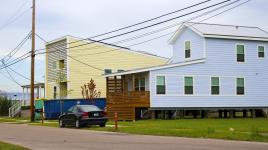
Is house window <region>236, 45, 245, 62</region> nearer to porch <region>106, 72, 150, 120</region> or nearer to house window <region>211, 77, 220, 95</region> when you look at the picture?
house window <region>211, 77, 220, 95</region>

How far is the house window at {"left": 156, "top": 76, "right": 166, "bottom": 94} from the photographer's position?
3872 cm

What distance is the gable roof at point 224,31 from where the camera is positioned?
1601 inches

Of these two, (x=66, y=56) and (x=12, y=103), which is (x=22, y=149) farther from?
(x=12, y=103)

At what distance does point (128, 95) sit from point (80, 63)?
52.1 ft

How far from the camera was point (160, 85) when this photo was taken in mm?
38844

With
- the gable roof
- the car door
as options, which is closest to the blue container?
the gable roof

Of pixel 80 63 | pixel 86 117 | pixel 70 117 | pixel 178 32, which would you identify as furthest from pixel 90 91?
pixel 86 117

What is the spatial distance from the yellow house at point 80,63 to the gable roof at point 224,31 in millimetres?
12543

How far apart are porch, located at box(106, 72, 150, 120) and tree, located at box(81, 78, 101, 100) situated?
6557mm

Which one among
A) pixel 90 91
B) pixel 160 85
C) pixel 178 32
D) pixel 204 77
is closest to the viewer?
pixel 160 85

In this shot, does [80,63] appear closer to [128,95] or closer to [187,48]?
[187,48]

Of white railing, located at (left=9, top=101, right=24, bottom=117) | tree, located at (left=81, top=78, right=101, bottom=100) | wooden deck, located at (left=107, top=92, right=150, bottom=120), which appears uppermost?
tree, located at (left=81, top=78, right=101, bottom=100)

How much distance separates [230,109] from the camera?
41.9 metres

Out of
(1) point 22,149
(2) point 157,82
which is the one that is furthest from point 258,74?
(1) point 22,149
